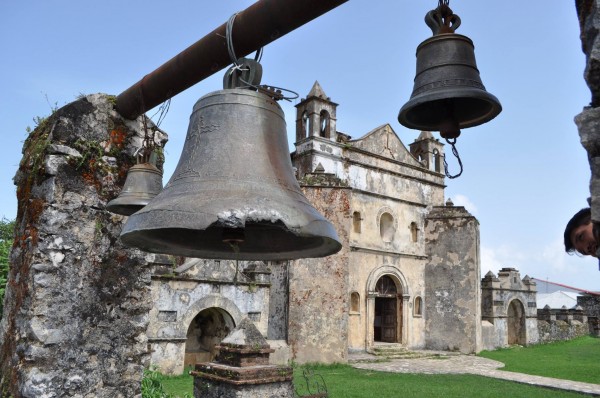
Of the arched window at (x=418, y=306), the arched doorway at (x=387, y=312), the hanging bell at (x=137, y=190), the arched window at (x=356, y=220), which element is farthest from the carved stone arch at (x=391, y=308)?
the hanging bell at (x=137, y=190)

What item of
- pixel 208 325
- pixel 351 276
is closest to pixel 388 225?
pixel 351 276

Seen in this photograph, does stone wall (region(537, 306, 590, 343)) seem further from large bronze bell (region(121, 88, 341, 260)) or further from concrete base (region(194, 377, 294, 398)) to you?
large bronze bell (region(121, 88, 341, 260))

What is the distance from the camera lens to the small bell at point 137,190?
381 cm

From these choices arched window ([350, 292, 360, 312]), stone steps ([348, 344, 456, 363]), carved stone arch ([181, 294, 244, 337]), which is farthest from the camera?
arched window ([350, 292, 360, 312])

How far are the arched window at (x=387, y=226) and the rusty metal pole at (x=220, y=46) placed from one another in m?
15.9

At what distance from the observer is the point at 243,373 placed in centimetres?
655

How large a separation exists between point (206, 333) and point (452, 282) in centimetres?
1020

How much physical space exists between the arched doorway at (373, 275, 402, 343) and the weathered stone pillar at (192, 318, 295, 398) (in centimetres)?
1230

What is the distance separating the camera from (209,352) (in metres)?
13.6

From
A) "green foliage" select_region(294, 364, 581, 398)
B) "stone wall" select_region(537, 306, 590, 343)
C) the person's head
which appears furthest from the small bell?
"stone wall" select_region(537, 306, 590, 343)

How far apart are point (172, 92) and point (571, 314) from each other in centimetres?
3000

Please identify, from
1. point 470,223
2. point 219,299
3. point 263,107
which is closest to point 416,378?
point 219,299

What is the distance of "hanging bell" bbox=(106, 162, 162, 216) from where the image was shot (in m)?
3.81

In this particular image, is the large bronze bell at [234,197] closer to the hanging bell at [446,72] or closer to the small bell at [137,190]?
the hanging bell at [446,72]
